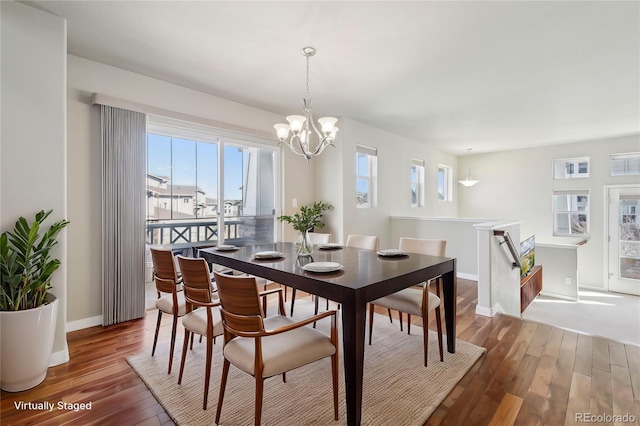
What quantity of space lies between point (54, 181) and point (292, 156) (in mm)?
3041

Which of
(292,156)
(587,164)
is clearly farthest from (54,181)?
(587,164)

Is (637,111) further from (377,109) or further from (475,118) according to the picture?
(377,109)

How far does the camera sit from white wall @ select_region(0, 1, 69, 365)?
212 centimetres

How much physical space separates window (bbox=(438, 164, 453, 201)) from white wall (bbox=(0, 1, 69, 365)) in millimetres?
7448

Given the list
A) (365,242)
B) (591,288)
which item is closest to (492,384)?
(365,242)

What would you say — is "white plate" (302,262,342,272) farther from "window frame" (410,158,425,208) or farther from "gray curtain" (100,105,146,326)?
"window frame" (410,158,425,208)

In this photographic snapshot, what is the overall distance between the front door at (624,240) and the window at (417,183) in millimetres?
3763

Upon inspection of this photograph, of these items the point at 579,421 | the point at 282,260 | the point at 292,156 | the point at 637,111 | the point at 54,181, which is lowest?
the point at 579,421

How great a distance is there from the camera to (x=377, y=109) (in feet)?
14.4

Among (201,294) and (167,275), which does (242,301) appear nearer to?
(201,294)

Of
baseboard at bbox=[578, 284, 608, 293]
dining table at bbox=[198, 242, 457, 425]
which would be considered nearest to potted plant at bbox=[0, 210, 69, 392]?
dining table at bbox=[198, 242, 457, 425]

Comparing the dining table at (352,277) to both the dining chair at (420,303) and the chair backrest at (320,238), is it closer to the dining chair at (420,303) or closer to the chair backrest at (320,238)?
the dining chair at (420,303)

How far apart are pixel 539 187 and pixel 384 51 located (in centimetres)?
634

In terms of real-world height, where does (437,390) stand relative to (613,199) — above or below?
below
